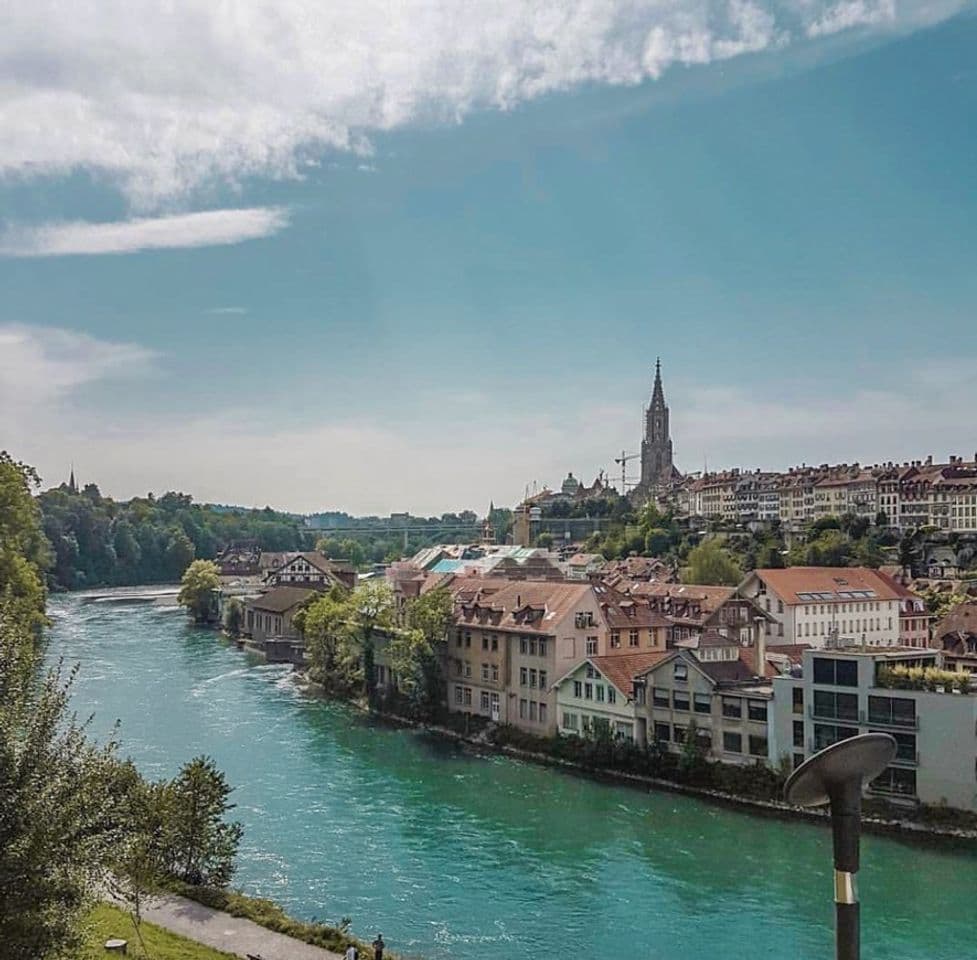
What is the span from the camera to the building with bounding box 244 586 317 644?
199 ft

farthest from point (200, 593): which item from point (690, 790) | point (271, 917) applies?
point (271, 917)

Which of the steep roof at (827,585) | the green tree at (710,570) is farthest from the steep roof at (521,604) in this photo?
the green tree at (710,570)

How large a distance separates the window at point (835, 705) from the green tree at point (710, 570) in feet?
112

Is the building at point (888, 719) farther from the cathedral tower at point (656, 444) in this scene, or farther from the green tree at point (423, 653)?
the cathedral tower at point (656, 444)

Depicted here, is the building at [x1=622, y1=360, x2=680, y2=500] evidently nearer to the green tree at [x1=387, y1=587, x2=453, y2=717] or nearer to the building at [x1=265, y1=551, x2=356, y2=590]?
the building at [x1=265, y1=551, x2=356, y2=590]

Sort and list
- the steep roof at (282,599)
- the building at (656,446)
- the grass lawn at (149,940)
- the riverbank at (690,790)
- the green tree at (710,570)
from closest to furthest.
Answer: the grass lawn at (149,940) → the riverbank at (690,790) → the green tree at (710,570) → the steep roof at (282,599) → the building at (656,446)

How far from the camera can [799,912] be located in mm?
19922

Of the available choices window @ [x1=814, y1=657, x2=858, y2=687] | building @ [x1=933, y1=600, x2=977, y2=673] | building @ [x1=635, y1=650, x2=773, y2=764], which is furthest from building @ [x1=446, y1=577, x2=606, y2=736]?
building @ [x1=933, y1=600, x2=977, y2=673]

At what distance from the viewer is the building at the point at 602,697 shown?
3086 centimetres

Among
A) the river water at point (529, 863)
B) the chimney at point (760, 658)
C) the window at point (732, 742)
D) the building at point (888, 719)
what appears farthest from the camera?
the chimney at point (760, 658)

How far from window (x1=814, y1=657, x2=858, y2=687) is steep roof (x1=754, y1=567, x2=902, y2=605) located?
1804cm

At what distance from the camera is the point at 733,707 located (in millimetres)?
28500

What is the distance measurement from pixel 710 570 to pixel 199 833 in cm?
4622

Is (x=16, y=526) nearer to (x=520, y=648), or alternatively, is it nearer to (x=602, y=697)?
(x=520, y=648)
